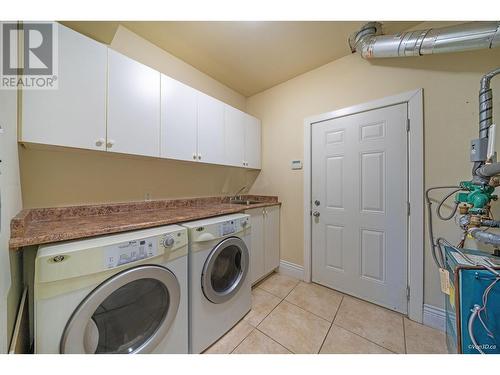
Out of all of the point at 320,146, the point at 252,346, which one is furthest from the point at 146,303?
the point at 320,146

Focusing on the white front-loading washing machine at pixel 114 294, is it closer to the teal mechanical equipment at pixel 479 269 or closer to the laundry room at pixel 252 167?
the laundry room at pixel 252 167

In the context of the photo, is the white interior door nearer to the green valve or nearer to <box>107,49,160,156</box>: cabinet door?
the green valve

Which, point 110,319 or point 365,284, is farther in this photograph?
point 365,284

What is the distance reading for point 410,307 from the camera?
4.83 ft

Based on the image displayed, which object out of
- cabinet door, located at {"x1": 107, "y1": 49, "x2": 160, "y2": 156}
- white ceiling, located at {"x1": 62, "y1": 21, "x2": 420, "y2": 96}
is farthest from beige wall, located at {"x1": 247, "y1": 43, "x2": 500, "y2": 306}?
cabinet door, located at {"x1": 107, "y1": 49, "x2": 160, "y2": 156}

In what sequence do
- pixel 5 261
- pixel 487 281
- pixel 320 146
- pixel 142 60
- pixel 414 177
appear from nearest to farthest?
pixel 5 261 → pixel 487 281 → pixel 414 177 → pixel 142 60 → pixel 320 146

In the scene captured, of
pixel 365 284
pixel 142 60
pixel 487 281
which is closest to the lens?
pixel 487 281

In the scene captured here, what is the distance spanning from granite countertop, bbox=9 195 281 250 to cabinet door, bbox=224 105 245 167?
0.58 metres

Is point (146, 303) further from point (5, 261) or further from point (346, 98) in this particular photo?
point (346, 98)

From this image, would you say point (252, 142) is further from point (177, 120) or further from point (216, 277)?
point (216, 277)

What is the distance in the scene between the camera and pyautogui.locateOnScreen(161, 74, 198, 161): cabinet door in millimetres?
1435

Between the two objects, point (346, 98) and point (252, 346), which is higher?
point (346, 98)

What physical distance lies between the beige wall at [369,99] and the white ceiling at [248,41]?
238mm

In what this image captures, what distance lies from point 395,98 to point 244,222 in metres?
1.67
